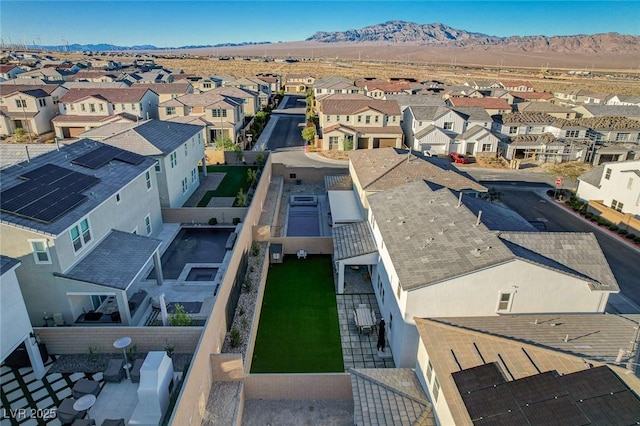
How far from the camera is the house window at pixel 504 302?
17609mm

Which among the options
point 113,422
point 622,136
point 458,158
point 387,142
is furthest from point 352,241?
point 622,136

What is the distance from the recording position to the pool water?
26734mm

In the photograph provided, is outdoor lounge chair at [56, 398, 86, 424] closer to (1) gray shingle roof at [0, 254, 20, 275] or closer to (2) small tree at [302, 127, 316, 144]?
(1) gray shingle roof at [0, 254, 20, 275]

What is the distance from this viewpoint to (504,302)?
17719 millimetres

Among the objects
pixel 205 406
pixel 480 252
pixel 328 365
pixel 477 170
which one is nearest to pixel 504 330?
pixel 480 252

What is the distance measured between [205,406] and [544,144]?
187 ft

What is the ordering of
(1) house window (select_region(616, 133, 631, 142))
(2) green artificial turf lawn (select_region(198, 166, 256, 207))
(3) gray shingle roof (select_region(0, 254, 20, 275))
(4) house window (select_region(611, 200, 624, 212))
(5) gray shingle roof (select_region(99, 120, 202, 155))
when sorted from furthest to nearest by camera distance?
(1) house window (select_region(616, 133, 631, 142)) → (2) green artificial turf lawn (select_region(198, 166, 256, 207)) → (4) house window (select_region(611, 200, 624, 212)) → (5) gray shingle roof (select_region(99, 120, 202, 155)) → (3) gray shingle roof (select_region(0, 254, 20, 275))

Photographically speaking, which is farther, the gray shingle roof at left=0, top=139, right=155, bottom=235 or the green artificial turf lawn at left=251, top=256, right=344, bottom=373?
the green artificial turf lawn at left=251, top=256, right=344, bottom=373

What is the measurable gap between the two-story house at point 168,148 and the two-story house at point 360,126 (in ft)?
74.1

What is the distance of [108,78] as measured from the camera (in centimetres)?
A: 9556

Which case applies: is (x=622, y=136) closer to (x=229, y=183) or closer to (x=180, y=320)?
(x=229, y=183)

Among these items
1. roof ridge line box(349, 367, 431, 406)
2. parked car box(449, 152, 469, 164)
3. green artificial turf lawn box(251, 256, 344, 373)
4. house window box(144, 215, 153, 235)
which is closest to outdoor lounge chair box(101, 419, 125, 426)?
green artificial turf lawn box(251, 256, 344, 373)

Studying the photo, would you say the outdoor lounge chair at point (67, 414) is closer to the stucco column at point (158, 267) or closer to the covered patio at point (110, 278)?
the covered patio at point (110, 278)

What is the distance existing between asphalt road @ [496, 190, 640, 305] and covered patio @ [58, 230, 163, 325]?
100 ft
